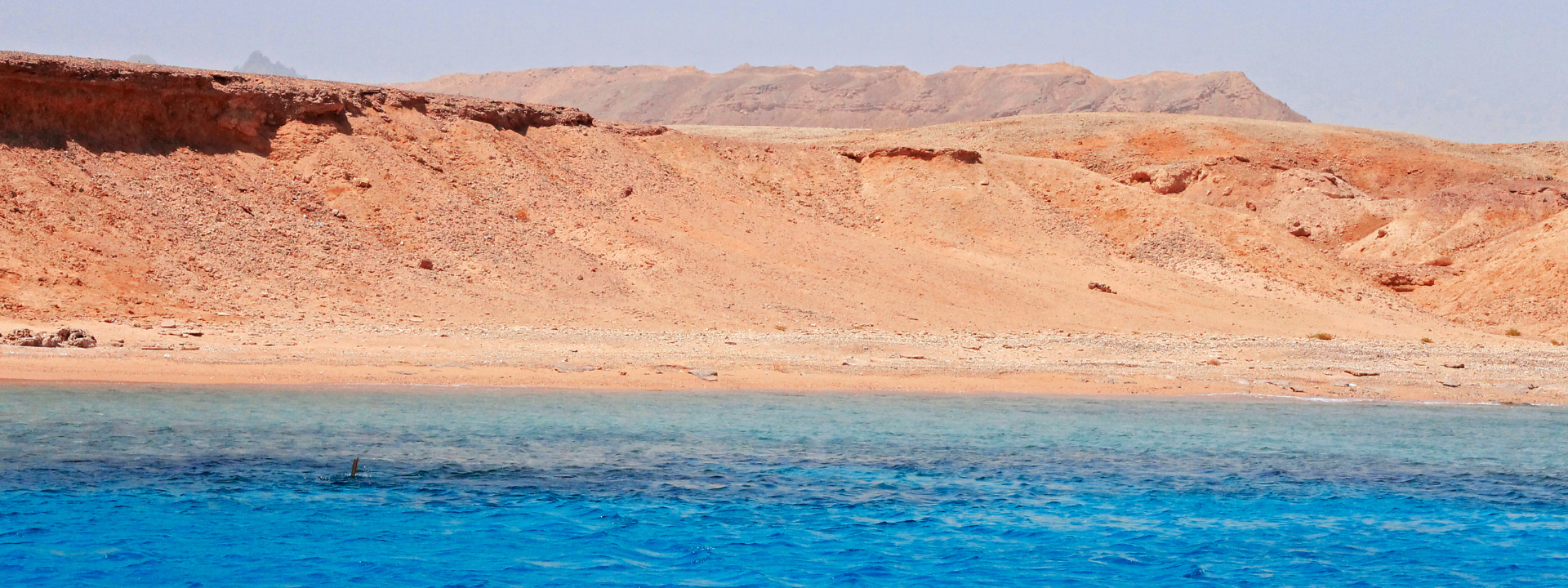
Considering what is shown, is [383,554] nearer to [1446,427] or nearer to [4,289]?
[1446,427]

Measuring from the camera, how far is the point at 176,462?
433 inches

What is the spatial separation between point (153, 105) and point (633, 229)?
9996 millimetres

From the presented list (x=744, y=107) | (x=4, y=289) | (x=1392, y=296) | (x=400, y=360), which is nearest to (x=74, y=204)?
(x=4, y=289)

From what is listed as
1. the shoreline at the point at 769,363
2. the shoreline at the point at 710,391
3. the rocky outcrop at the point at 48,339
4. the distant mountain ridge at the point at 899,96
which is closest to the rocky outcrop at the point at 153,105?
the shoreline at the point at 769,363

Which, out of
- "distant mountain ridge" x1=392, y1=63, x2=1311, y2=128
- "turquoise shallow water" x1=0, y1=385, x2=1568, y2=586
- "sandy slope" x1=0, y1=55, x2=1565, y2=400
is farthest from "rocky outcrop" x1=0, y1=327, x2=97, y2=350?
"distant mountain ridge" x1=392, y1=63, x2=1311, y2=128

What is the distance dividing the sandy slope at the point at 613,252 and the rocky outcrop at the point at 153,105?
74 mm

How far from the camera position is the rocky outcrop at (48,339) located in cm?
1747

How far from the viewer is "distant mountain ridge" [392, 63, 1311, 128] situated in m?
125

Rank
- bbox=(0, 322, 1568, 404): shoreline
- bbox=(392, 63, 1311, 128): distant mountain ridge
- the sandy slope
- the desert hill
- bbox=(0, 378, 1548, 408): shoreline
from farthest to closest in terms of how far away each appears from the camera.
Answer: bbox=(392, 63, 1311, 128): distant mountain ridge < the desert hill < the sandy slope < bbox=(0, 322, 1568, 404): shoreline < bbox=(0, 378, 1548, 408): shoreline

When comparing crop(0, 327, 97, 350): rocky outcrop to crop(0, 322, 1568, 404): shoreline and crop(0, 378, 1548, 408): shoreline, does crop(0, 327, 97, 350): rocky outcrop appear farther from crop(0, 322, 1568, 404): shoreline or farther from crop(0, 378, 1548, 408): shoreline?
crop(0, 378, 1548, 408): shoreline

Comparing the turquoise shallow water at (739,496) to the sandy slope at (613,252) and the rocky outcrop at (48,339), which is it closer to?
the rocky outcrop at (48,339)

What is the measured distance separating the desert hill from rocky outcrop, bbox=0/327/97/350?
79.4 inches

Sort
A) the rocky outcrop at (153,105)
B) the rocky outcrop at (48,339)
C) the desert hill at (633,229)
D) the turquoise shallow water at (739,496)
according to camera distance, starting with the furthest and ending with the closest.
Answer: the rocky outcrop at (153,105) → the desert hill at (633,229) → the rocky outcrop at (48,339) → the turquoise shallow water at (739,496)

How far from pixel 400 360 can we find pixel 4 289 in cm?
687
